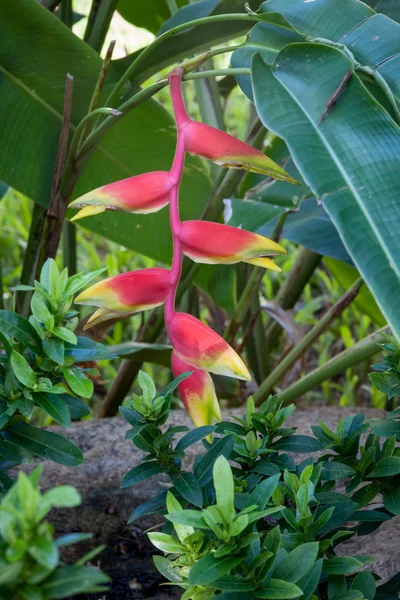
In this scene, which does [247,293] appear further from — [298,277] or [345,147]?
[345,147]

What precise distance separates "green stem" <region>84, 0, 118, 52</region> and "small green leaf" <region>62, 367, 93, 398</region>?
23.9 inches

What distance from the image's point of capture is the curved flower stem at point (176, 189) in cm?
50

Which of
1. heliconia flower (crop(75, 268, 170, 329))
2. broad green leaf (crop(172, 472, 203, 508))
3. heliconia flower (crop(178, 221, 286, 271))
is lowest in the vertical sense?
broad green leaf (crop(172, 472, 203, 508))

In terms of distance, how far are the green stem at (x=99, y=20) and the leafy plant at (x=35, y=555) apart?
774mm

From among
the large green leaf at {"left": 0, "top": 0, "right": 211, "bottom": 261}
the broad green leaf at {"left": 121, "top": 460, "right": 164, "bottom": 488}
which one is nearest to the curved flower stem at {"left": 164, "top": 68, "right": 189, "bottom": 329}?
the broad green leaf at {"left": 121, "top": 460, "right": 164, "bottom": 488}

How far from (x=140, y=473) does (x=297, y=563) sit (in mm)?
147

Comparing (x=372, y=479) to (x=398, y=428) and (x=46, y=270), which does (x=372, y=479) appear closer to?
(x=398, y=428)

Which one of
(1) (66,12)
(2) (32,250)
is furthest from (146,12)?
(2) (32,250)

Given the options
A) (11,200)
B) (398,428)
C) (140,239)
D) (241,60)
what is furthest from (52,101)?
(11,200)

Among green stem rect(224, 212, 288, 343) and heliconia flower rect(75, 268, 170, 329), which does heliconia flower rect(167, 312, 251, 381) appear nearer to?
heliconia flower rect(75, 268, 170, 329)

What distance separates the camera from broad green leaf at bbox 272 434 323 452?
23.0 inches

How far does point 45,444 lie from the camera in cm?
52

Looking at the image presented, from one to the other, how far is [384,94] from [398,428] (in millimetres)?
262

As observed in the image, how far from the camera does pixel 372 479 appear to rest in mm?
577
